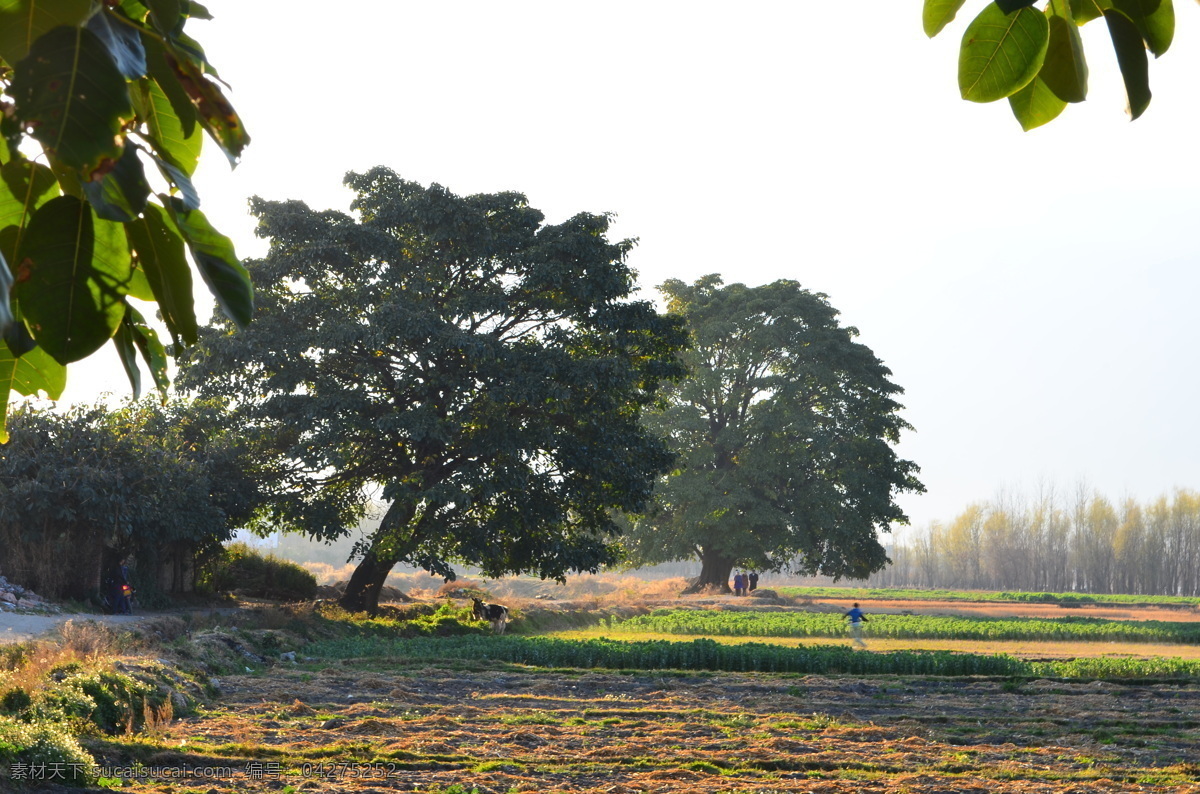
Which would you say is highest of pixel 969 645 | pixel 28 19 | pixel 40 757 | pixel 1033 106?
pixel 1033 106

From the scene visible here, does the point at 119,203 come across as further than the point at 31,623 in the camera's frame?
No

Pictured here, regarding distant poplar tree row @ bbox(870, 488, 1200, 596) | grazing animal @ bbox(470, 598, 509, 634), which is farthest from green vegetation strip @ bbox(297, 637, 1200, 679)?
distant poplar tree row @ bbox(870, 488, 1200, 596)

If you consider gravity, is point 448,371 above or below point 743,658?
above

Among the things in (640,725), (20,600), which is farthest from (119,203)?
(20,600)

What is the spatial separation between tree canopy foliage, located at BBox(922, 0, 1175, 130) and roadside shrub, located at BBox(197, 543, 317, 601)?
73.4 feet

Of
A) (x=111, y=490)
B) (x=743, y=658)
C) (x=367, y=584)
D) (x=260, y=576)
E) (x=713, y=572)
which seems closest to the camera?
(x=743, y=658)

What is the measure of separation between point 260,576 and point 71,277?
23.1 m

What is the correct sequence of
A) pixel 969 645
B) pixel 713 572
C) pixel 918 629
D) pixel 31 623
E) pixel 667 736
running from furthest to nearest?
pixel 713 572 < pixel 918 629 < pixel 969 645 < pixel 31 623 < pixel 667 736

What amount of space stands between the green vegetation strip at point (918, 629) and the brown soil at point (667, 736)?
30.7 feet

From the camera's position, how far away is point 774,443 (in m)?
34.4

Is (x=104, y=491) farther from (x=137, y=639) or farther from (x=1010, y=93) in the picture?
(x=1010, y=93)

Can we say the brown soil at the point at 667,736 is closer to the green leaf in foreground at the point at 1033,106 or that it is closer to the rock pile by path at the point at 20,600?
the rock pile by path at the point at 20,600

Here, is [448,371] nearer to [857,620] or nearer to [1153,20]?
[857,620]

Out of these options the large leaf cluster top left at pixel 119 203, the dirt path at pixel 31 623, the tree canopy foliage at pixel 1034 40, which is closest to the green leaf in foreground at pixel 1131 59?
the tree canopy foliage at pixel 1034 40
